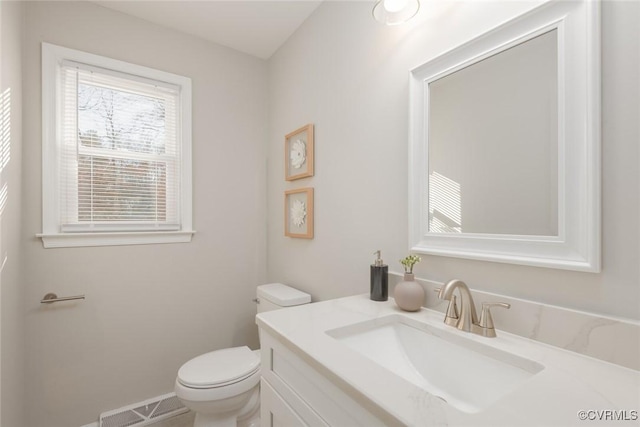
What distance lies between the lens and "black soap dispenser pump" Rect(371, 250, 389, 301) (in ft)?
3.87

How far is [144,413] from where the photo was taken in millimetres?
1755

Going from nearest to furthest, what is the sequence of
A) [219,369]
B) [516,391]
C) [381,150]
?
[516,391], [381,150], [219,369]

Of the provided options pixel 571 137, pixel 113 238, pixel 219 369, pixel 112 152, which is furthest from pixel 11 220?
pixel 571 137

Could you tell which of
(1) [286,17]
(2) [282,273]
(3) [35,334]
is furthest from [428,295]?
(3) [35,334]

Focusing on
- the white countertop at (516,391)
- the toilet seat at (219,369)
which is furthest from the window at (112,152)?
the white countertop at (516,391)

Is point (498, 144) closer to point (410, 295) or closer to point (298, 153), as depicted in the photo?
point (410, 295)

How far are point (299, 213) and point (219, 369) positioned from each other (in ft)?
3.18

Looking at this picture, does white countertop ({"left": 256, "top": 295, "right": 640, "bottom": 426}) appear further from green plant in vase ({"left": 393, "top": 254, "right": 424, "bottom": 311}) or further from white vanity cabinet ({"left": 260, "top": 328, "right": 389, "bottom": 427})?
green plant in vase ({"left": 393, "top": 254, "right": 424, "bottom": 311})

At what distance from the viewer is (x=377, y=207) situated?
1328mm

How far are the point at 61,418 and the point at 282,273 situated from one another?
1445 millimetres

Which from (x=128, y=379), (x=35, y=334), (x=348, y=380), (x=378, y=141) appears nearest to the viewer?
(x=348, y=380)

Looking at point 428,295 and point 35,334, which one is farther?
point 35,334

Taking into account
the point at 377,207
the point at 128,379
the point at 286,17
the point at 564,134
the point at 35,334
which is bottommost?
the point at 128,379

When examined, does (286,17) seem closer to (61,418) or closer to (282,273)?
(282,273)
